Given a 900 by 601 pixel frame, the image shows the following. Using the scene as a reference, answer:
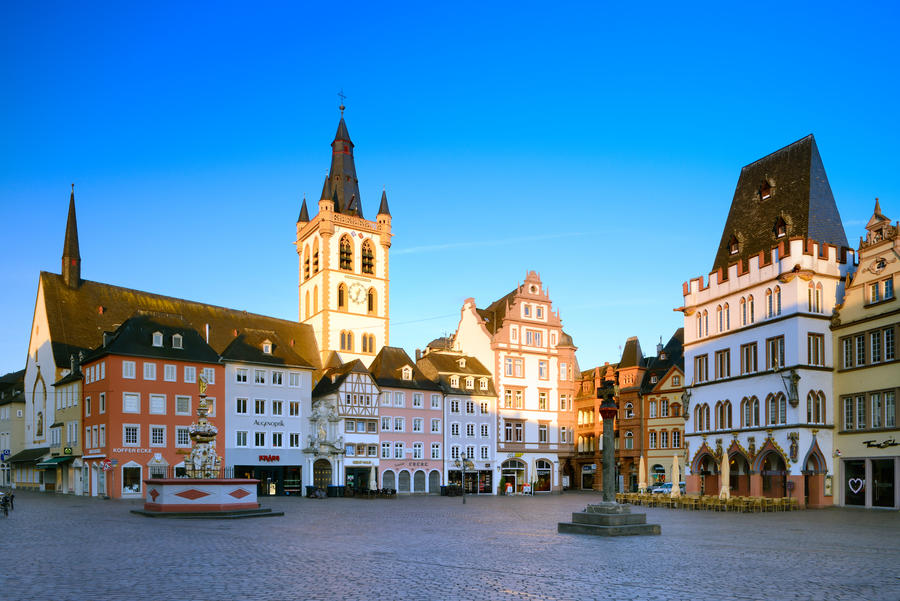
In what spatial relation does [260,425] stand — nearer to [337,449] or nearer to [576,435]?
[337,449]

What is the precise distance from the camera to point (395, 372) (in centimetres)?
7375

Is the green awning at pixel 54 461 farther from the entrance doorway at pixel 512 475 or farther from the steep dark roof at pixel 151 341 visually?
the entrance doorway at pixel 512 475

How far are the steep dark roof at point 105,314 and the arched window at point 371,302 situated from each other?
11669mm

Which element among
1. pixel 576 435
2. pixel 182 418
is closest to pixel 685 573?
pixel 182 418

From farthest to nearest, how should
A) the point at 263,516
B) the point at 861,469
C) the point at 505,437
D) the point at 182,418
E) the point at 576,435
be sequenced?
the point at 576,435, the point at 505,437, the point at 182,418, the point at 861,469, the point at 263,516

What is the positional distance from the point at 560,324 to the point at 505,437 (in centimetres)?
1168

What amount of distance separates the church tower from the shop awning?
25.1m

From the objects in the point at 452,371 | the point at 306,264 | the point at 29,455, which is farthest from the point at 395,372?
the point at 29,455

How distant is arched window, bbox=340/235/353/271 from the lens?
8812cm

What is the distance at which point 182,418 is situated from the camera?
6162 centimetres

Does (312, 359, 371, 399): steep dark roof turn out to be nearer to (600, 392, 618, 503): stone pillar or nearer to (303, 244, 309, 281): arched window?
(303, 244, 309, 281): arched window

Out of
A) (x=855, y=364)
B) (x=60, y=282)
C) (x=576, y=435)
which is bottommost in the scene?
(x=576, y=435)

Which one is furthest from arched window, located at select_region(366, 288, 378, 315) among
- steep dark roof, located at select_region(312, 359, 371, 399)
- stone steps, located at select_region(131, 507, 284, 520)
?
stone steps, located at select_region(131, 507, 284, 520)

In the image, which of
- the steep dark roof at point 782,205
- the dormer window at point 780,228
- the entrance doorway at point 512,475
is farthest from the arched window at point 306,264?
the dormer window at point 780,228
